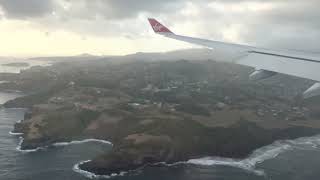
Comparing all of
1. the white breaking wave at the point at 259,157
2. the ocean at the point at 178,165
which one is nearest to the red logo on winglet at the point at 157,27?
the ocean at the point at 178,165

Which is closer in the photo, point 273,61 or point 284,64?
point 284,64

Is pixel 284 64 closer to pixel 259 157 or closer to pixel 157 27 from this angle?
pixel 157 27

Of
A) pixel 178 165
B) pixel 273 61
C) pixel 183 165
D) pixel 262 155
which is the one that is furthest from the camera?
pixel 262 155

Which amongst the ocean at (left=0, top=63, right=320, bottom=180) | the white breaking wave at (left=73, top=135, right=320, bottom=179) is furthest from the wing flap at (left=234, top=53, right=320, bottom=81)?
the white breaking wave at (left=73, top=135, right=320, bottom=179)

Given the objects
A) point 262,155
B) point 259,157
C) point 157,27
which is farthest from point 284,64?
point 262,155

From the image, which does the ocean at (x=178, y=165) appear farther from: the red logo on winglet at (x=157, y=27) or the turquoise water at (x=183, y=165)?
the red logo on winglet at (x=157, y=27)

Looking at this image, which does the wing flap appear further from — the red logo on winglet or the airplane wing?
the red logo on winglet

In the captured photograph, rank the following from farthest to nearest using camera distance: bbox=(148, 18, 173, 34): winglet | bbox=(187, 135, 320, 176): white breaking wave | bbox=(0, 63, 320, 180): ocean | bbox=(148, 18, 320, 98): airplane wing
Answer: bbox=(187, 135, 320, 176): white breaking wave < bbox=(0, 63, 320, 180): ocean < bbox=(148, 18, 173, 34): winglet < bbox=(148, 18, 320, 98): airplane wing

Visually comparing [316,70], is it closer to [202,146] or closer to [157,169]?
[157,169]
